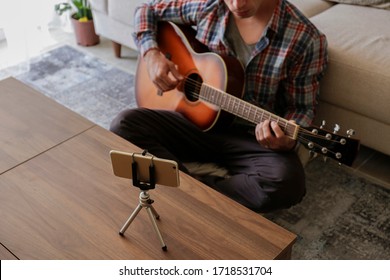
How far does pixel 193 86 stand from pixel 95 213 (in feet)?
1.96

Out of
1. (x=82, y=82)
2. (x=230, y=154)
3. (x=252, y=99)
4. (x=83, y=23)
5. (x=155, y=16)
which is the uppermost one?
(x=155, y=16)

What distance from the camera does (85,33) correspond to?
2.50 m

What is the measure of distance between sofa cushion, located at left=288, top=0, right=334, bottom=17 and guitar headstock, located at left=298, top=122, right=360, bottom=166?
0.85 m

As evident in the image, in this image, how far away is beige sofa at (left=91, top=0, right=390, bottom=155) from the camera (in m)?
1.50

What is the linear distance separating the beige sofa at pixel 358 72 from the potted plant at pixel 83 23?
1192 mm

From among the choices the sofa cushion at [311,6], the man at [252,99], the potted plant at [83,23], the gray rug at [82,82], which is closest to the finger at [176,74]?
the man at [252,99]

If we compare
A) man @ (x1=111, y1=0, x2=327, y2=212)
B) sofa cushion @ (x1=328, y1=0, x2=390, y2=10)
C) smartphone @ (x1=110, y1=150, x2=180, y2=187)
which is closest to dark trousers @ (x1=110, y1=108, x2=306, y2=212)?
man @ (x1=111, y1=0, x2=327, y2=212)

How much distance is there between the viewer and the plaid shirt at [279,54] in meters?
1.35

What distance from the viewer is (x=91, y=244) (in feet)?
3.10

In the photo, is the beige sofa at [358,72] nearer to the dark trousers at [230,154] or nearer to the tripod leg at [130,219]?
the dark trousers at [230,154]

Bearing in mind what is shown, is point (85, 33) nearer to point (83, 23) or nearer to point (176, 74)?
point (83, 23)

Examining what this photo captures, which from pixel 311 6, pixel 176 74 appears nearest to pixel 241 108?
pixel 176 74
